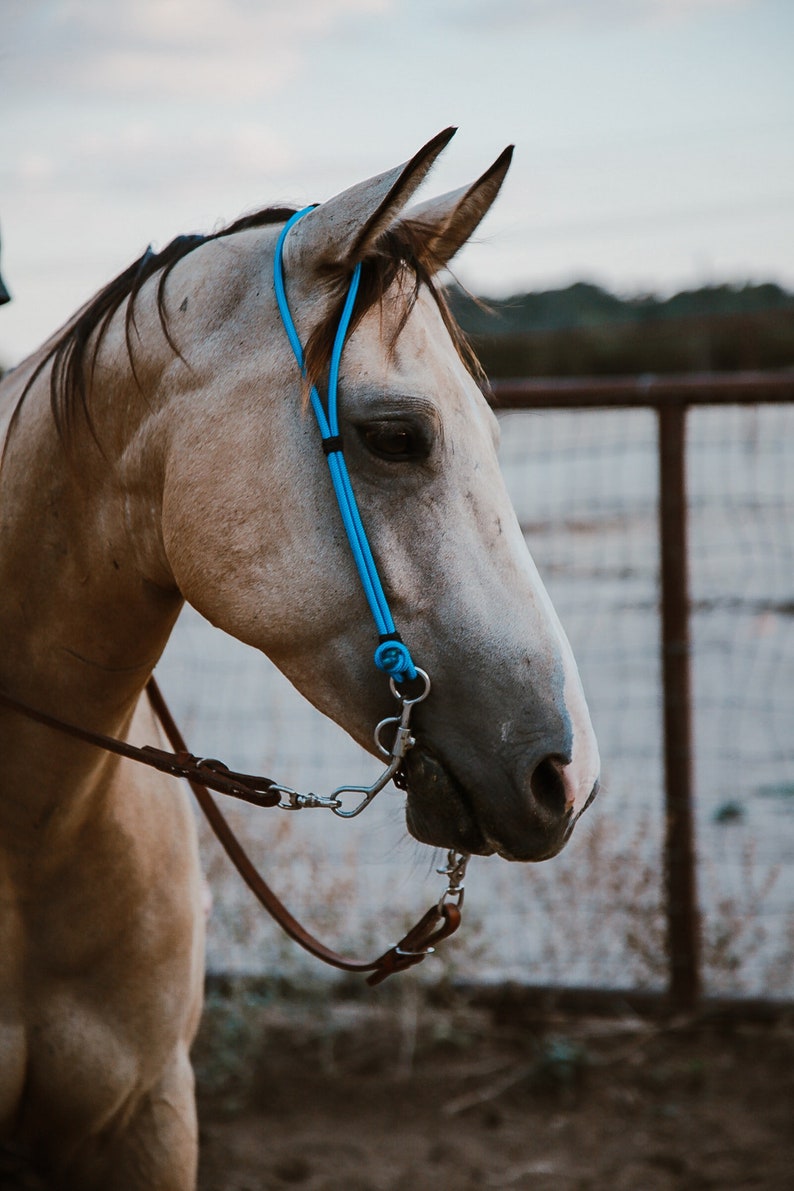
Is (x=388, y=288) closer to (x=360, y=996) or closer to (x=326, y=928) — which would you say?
(x=326, y=928)

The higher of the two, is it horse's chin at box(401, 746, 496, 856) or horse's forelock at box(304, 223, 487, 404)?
horse's forelock at box(304, 223, 487, 404)

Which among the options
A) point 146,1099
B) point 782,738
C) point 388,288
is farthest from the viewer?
point 782,738

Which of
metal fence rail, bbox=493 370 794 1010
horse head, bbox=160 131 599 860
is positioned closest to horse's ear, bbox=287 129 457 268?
horse head, bbox=160 131 599 860

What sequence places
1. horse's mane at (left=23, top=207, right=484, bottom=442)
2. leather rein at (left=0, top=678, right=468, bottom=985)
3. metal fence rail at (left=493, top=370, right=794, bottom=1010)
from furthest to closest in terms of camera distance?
metal fence rail at (left=493, top=370, right=794, bottom=1010), leather rein at (left=0, top=678, right=468, bottom=985), horse's mane at (left=23, top=207, right=484, bottom=442)

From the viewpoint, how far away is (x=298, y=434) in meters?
1.50

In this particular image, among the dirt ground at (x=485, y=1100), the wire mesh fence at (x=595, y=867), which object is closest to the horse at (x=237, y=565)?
the wire mesh fence at (x=595, y=867)

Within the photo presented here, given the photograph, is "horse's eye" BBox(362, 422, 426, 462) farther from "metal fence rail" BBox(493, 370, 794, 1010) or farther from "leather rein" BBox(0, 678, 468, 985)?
"metal fence rail" BBox(493, 370, 794, 1010)

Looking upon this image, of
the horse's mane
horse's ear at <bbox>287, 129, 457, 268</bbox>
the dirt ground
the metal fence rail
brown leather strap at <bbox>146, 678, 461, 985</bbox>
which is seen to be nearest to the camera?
horse's ear at <bbox>287, 129, 457, 268</bbox>

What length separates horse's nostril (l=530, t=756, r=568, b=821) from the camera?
142 cm

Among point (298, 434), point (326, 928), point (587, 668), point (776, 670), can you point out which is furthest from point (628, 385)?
point (587, 668)

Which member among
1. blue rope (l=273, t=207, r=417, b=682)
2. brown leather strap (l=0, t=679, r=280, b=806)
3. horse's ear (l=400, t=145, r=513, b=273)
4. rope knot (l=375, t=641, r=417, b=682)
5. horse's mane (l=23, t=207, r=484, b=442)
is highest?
horse's ear (l=400, t=145, r=513, b=273)

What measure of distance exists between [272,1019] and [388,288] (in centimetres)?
302

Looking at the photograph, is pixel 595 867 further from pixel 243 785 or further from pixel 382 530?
pixel 382 530

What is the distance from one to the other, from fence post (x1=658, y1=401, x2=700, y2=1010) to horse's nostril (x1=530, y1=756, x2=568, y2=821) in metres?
2.35
